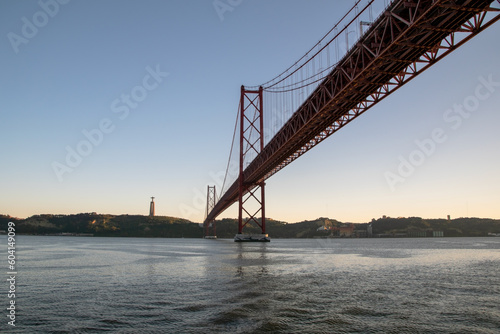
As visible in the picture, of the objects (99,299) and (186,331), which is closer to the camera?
(186,331)

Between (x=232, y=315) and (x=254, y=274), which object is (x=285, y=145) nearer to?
(x=254, y=274)

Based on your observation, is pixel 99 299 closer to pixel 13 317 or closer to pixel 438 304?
pixel 13 317

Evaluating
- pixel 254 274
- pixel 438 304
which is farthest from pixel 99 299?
pixel 438 304

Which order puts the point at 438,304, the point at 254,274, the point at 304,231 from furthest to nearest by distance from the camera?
1. the point at 304,231
2. the point at 254,274
3. the point at 438,304

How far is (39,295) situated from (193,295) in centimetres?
464

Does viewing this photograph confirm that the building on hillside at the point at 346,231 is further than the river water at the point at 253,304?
Yes

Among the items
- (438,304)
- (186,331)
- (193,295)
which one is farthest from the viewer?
(193,295)

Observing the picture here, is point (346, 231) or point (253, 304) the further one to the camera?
point (346, 231)

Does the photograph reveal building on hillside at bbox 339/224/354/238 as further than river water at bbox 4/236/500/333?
Yes

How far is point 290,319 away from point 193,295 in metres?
3.90

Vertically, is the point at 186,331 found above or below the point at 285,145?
below

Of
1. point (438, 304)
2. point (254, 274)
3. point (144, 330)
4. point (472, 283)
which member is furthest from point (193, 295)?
point (472, 283)

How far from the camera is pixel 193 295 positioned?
11.2 metres

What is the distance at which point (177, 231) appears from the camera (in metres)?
132
